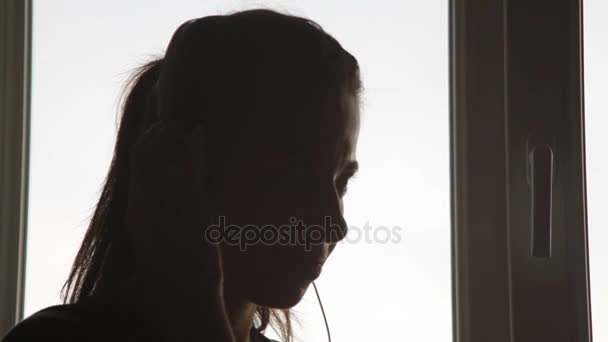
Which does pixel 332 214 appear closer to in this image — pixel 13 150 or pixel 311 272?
pixel 311 272

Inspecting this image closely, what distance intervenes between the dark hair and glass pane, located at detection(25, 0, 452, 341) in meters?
0.15

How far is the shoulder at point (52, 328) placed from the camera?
2.01 feet

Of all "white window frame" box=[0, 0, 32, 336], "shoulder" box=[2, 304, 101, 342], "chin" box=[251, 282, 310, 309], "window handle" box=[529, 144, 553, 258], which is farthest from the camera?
"white window frame" box=[0, 0, 32, 336]

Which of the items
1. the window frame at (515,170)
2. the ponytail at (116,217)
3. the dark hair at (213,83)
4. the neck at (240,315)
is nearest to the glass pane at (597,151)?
the window frame at (515,170)

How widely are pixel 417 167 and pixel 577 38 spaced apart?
0.31m

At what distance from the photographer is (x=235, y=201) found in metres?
0.74

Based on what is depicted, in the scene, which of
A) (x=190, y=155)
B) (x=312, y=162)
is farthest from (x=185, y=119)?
(x=312, y=162)

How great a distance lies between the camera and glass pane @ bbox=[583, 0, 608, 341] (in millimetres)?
896

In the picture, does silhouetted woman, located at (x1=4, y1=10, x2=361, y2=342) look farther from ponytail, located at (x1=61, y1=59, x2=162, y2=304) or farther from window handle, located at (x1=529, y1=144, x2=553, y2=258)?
window handle, located at (x1=529, y1=144, x2=553, y2=258)

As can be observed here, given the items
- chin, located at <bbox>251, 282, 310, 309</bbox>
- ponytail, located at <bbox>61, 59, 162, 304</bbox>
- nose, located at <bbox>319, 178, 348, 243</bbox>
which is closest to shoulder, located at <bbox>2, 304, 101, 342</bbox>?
ponytail, located at <bbox>61, 59, 162, 304</bbox>

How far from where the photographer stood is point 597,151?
2.99 ft

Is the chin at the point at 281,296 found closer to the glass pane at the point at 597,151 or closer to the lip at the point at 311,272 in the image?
the lip at the point at 311,272

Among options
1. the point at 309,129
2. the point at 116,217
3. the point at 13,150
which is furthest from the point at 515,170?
the point at 13,150

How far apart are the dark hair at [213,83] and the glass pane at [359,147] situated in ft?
0.48
